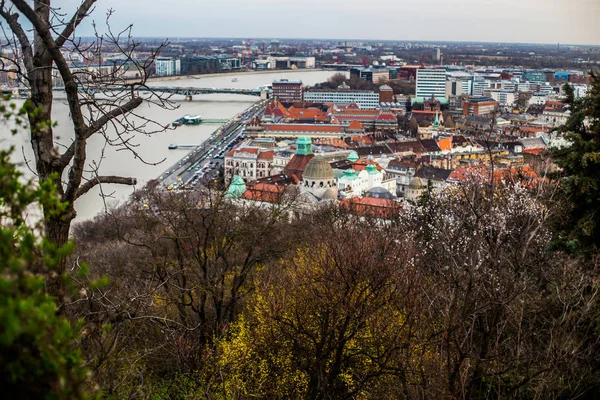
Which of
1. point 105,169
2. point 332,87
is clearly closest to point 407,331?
point 105,169

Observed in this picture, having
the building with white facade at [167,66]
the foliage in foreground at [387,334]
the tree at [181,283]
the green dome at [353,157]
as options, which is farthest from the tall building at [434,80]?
the foliage in foreground at [387,334]

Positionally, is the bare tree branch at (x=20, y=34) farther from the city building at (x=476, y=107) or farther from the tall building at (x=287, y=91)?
the tall building at (x=287, y=91)

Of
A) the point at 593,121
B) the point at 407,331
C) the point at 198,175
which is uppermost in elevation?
the point at 593,121

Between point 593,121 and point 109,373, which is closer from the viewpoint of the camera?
point 109,373

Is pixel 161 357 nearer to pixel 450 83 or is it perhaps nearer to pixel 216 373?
pixel 216 373

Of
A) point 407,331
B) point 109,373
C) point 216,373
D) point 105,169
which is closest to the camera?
point 109,373

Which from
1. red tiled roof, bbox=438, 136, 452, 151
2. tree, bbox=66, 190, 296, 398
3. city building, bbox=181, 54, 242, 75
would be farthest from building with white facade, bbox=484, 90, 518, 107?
tree, bbox=66, 190, 296, 398
